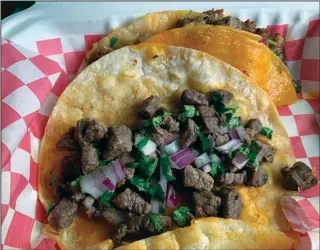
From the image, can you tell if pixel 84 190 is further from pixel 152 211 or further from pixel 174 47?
pixel 174 47

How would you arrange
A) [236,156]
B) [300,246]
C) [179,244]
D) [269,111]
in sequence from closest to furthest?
[179,244], [300,246], [236,156], [269,111]

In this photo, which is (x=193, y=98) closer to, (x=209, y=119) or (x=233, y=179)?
(x=209, y=119)

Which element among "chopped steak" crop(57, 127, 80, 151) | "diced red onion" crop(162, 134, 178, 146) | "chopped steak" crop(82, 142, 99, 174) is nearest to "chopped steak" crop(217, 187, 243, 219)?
"diced red onion" crop(162, 134, 178, 146)

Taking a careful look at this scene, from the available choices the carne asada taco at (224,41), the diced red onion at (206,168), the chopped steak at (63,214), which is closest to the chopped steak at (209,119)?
the diced red onion at (206,168)

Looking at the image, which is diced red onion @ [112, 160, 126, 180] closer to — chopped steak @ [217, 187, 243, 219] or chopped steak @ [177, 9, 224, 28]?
chopped steak @ [217, 187, 243, 219]

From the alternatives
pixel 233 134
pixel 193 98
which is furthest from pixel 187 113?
pixel 233 134

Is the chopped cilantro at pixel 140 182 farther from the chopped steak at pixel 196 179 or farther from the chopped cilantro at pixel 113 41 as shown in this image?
the chopped cilantro at pixel 113 41

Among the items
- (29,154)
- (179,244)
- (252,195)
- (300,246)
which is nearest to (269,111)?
(252,195)
